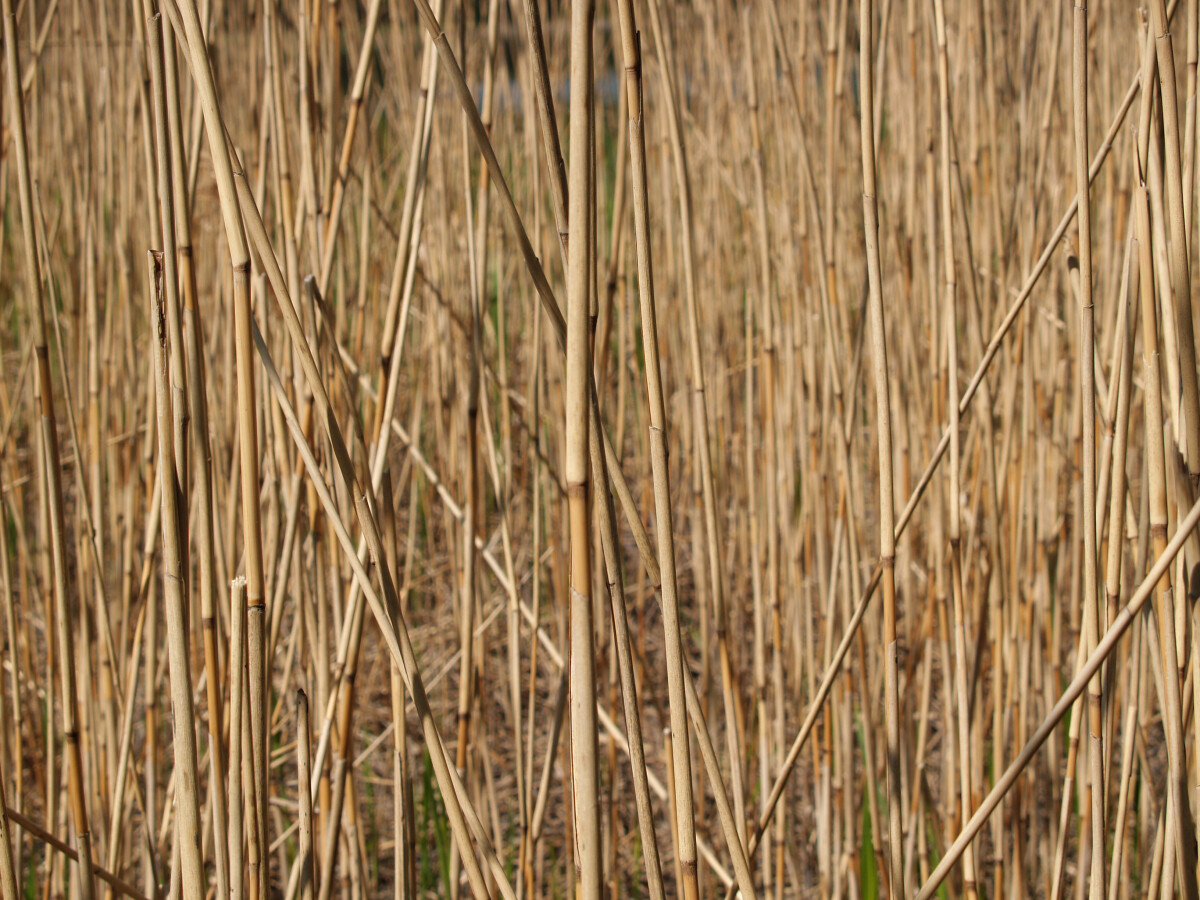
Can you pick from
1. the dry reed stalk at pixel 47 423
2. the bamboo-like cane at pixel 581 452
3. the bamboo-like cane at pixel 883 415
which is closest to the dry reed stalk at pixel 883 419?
the bamboo-like cane at pixel 883 415

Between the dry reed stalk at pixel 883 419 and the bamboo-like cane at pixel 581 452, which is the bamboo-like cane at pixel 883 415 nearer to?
the dry reed stalk at pixel 883 419

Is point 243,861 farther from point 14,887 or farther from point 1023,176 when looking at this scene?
point 1023,176

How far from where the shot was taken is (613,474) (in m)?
0.36

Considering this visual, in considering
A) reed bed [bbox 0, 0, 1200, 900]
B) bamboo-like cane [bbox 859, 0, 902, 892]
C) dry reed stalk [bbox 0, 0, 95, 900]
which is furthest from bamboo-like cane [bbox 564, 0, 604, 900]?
dry reed stalk [bbox 0, 0, 95, 900]

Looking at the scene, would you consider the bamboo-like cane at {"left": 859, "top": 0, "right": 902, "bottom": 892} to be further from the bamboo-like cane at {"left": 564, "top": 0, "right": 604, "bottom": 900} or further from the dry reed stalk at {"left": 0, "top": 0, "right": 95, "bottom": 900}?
the dry reed stalk at {"left": 0, "top": 0, "right": 95, "bottom": 900}

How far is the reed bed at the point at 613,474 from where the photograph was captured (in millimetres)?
357

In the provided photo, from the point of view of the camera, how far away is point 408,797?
52cm

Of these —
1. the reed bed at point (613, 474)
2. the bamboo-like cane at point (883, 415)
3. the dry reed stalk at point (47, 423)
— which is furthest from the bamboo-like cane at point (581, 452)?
the dry reed stalk at point (47, 423)

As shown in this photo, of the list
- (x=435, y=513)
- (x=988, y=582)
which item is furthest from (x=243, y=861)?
(x=435, y=513)

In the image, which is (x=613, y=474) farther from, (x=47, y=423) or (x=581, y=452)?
(x=47, y=423)

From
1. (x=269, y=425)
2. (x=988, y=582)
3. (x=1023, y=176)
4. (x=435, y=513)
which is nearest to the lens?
(x=269, y=425)

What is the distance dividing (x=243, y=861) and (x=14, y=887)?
0.17 metres

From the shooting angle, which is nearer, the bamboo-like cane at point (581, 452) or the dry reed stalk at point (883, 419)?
the bamboo-like cane at point (581, 452)

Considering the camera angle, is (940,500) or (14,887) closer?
(14,887)
